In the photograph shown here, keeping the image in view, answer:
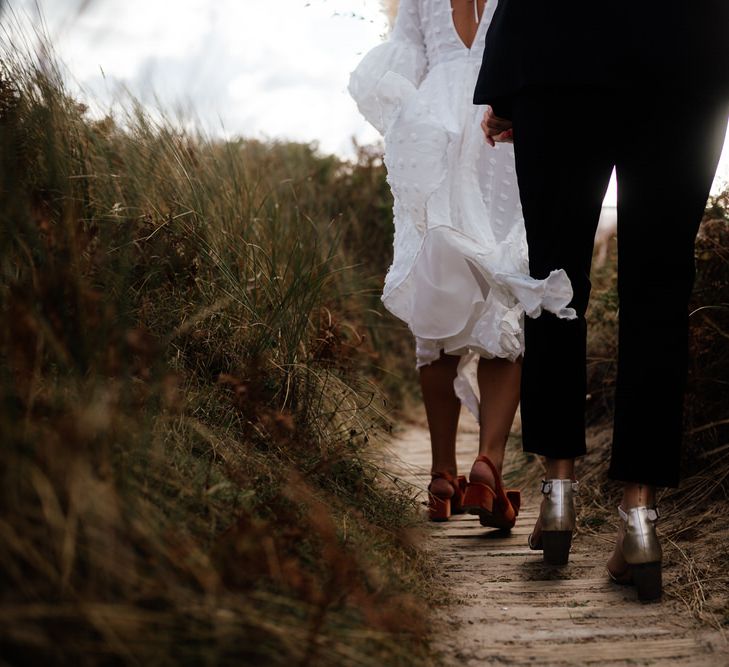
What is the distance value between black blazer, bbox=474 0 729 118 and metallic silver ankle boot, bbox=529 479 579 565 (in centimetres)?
85

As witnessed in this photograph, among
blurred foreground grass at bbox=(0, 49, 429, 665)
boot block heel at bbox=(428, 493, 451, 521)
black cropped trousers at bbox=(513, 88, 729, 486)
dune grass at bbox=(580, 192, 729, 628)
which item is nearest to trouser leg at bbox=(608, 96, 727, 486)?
black cropped trousers at bbox=(513, 88, 729, 486)

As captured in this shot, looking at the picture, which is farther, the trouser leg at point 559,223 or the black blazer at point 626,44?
the trouser leg at point 559,223

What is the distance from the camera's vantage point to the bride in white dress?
2.45m

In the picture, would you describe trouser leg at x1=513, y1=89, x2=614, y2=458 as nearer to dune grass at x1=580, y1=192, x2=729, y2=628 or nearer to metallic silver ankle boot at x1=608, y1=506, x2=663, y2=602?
metallic silver ankle boot at x1=608, y1=506, x2=663, y2=602

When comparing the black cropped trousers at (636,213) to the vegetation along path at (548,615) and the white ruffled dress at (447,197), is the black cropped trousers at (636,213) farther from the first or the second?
the white ruffled dress at (447,197)

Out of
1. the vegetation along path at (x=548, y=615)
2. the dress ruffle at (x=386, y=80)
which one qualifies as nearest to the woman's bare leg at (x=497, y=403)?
the vegetation along path at (x=548, y=615)

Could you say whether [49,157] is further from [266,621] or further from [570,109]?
[266,621]

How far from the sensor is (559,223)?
1832 mm

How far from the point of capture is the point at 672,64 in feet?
5.47

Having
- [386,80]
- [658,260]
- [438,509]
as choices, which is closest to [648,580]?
[658,260]

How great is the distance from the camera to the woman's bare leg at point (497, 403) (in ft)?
7.89

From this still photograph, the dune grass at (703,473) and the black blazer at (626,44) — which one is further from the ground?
the black blazer at (626,44)

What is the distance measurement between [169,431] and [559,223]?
3.01 feet

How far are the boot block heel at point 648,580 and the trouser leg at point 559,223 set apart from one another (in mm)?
283
